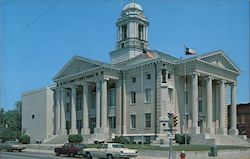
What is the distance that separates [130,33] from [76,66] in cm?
1150

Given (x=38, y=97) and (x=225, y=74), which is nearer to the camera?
(x=225, y=74)

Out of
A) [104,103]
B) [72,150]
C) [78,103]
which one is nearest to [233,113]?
[104,103]

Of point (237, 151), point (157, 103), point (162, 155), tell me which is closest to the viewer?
point (162, 155)

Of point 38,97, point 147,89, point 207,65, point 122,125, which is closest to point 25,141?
point 38,97

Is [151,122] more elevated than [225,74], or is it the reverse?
[225,74]

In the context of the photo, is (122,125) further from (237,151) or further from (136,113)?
(237,151)

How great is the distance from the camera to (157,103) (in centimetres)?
5653

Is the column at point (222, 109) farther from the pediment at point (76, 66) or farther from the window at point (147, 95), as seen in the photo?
the pediment at point (76, 66)

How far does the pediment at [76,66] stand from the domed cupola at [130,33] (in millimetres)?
8691

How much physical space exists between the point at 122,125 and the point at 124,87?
553 cm

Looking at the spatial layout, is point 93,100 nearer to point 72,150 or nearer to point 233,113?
point 233,113

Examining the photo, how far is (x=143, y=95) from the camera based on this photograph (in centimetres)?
5919

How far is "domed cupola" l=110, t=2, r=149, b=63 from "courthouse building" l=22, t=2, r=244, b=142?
2.01 ft

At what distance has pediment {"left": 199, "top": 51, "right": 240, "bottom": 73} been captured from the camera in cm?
6000
